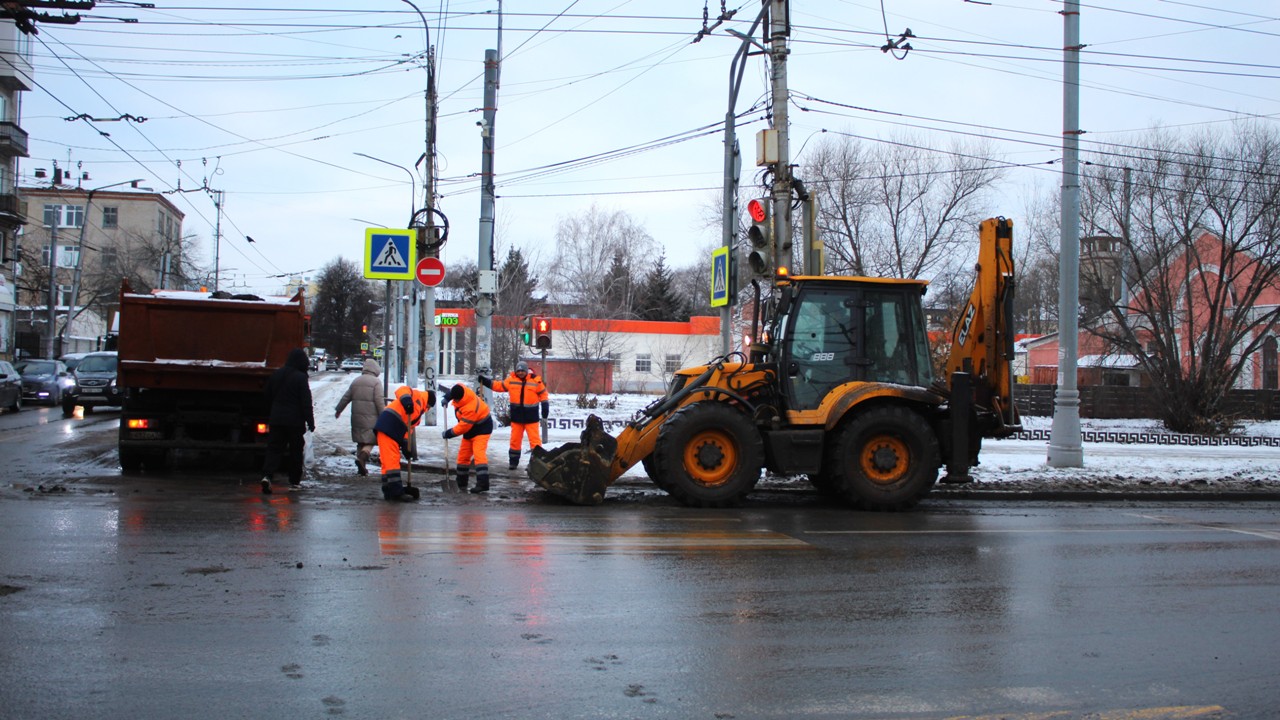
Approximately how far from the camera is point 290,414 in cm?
1195

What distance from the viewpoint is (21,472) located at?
1329 centimetres

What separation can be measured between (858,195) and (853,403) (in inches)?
1159

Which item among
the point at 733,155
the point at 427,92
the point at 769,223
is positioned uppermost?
the point at 427,92

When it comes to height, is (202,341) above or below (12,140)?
below

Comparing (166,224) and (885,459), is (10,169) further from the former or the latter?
(885,459)

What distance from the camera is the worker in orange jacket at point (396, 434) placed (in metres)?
11.4

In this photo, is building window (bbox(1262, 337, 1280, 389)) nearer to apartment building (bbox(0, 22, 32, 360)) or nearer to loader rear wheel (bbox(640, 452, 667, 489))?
loader rear wheel (bbox(640, 452, 667, 489))

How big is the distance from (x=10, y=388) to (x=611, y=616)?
83.9ft

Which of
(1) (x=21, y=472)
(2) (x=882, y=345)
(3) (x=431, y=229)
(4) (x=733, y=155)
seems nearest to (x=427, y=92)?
(3) (x=431, y=229)

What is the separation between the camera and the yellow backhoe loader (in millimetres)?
11312

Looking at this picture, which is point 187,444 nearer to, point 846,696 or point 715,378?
point 715,378

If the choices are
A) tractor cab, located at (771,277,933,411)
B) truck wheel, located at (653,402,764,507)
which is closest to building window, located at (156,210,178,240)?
truck wheel, located at (653,402,764,507)

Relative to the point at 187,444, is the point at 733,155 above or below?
above

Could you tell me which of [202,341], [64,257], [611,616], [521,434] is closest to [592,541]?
[611,616]
